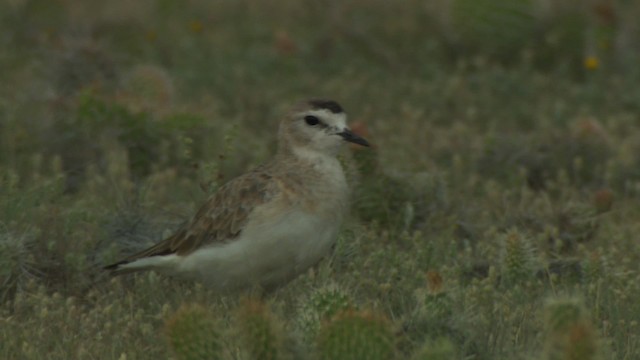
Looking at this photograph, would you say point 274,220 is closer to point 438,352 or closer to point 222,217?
point 222,217

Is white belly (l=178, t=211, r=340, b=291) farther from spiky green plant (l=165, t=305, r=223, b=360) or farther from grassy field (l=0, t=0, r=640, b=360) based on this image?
spiky green plant (l=165, t=305, r=223, b=360)

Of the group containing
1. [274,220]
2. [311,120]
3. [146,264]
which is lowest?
[146,264]

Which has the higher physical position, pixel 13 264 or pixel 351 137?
pixel 351 137

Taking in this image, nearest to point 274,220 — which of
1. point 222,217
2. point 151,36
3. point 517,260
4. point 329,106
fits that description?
point 222,217

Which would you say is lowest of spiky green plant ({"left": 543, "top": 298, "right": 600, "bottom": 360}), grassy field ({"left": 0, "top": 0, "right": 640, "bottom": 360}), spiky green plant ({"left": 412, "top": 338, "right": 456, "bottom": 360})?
grassy field ({"left": 0, "top": 0, "right": 640, "bottom": 360})

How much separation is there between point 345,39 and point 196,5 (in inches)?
87.1

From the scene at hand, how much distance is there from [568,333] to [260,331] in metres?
1.30

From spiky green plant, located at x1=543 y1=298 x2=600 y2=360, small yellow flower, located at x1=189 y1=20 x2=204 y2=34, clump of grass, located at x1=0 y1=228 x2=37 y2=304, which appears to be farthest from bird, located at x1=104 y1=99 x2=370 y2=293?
small yellow flower, located at x1=189 y1=20 x2=204 y2=34

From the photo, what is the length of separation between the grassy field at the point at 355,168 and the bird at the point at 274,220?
0.68ft

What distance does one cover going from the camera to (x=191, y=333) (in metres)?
5.91

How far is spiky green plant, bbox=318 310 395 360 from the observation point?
5750 millimetres

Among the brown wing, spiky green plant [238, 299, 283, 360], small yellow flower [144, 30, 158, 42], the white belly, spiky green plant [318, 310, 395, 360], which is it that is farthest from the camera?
small yellow flower [144, 30, 158, 42]

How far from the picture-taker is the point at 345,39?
14625 mm

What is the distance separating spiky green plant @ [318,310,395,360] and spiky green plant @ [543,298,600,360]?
675 mm
